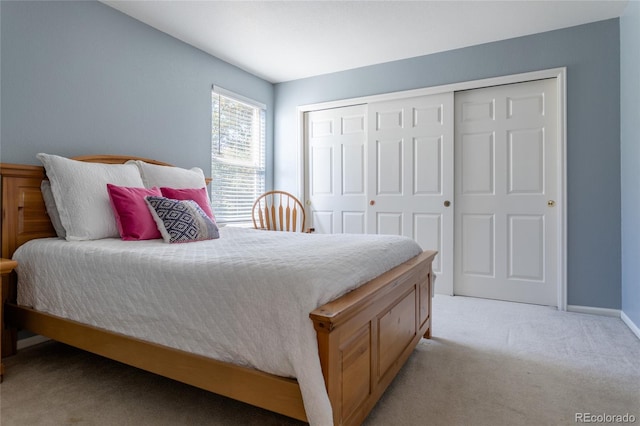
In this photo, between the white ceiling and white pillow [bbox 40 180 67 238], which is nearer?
white pillow [bbox 40 180 67 238]

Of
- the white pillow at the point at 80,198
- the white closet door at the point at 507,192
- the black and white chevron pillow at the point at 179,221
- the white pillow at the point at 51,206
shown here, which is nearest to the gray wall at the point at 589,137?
the white closet door at the point at 507,192

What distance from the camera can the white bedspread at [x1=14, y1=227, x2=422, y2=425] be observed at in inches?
48.4

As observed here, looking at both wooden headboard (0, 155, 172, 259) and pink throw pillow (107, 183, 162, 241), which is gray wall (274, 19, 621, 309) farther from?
wooden headboard (0, 155, 172, 259)

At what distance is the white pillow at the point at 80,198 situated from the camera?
2.18 meters

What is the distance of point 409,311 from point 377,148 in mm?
2388

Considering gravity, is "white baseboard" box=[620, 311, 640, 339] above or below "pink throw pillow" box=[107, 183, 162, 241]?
below

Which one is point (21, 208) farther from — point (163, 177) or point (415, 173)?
point (415, 173)

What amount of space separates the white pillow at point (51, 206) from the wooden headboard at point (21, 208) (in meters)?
0.03

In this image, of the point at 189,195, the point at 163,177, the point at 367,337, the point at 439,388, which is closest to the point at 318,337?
the point at 367,337

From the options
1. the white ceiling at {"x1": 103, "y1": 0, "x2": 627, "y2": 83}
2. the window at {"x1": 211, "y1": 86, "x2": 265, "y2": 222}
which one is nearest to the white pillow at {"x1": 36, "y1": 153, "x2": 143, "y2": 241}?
the white ceiling at {"x1": 103, "y1": 0, "x2": 627, "y2": 83}

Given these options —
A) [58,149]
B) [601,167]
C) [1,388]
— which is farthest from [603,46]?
[1,388]

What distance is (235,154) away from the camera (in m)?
4.10

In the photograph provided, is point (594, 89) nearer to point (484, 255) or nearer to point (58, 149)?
point (484, 255)

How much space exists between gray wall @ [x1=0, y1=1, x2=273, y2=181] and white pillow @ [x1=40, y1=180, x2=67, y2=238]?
0.63ft
